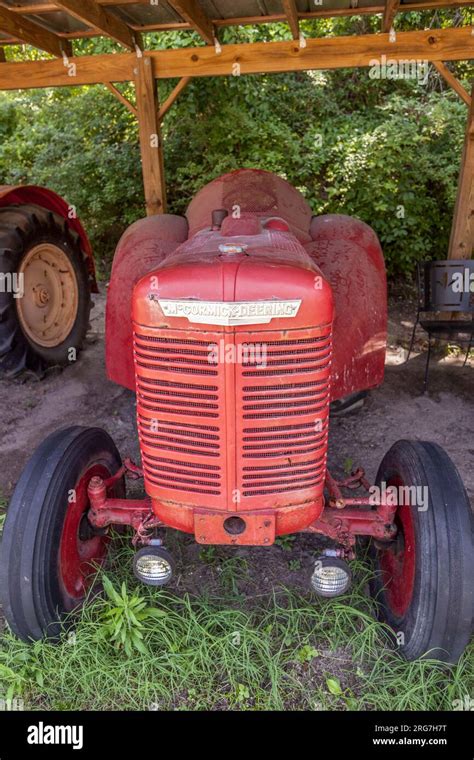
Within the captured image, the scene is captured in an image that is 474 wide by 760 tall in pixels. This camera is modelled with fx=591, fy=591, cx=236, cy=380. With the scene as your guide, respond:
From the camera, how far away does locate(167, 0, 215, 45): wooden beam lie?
13.0 feet

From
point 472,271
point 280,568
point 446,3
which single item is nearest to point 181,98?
point 446,3

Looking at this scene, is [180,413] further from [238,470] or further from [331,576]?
[331,576]

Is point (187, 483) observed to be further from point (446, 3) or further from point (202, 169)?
point (202, 169)

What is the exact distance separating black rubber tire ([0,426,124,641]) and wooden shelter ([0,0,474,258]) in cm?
334

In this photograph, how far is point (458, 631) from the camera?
7.22ft

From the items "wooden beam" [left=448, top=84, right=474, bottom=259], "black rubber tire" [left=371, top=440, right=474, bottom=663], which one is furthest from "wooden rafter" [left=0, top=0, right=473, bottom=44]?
"black rubber tire" [left=371, top=440, right=474, bottom=663]

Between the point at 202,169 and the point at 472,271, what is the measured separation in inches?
178

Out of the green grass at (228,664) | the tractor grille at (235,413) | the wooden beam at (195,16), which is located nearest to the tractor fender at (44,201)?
the wooden beam at (195,16)

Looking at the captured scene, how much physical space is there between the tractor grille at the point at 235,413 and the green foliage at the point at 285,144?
5529 mm

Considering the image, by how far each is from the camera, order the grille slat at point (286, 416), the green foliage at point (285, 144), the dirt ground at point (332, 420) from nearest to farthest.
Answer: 1. the grille slat at point (286, 416)
2. the dirt ground at point (332, 420)
3. the green foliage at point (285, 144)

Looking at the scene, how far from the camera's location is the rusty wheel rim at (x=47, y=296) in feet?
15.2

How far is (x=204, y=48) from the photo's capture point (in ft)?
15.9

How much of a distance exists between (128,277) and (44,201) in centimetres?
220
